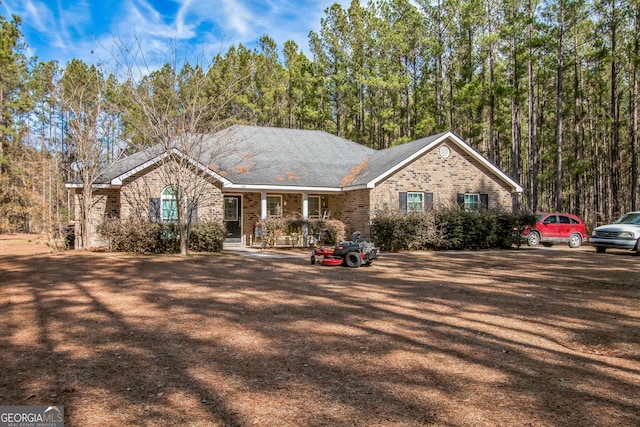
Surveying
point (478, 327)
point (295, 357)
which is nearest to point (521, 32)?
point (478, 327)

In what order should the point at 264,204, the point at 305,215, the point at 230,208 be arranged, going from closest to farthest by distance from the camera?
the point at 264,204 → the point at 305,215 → the point at 230,208

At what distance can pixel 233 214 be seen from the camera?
20375 mm

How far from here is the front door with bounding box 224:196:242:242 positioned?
20234 mm

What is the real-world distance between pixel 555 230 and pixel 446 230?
19.1 ft

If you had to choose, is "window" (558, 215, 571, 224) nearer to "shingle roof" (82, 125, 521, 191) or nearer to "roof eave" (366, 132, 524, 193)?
"roof eave" (366, 132, 524, 193)

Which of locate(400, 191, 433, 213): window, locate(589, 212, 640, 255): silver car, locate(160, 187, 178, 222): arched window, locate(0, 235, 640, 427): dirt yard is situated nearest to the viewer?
locate(0, 235, 640, 427): dirt yard

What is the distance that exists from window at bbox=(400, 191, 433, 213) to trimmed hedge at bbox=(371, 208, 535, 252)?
2546mm

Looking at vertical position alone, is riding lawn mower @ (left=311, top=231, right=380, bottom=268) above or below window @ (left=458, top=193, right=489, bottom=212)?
below

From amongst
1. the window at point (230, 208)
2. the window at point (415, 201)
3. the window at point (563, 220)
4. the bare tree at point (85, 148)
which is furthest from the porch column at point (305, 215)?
the window at point (563, 220)

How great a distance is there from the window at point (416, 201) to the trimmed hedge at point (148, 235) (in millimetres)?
8455

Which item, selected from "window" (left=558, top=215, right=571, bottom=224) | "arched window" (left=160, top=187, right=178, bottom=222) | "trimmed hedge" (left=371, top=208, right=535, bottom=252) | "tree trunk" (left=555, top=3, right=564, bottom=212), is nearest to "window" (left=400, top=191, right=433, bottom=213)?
"trimmed hedge" (left=371, top=208, right=535, bottom=252)

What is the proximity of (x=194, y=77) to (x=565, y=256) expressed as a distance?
566 inches

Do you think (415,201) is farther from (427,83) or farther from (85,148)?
(427,83)

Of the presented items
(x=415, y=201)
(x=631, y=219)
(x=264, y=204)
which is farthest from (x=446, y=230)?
(x=264, y=204)
